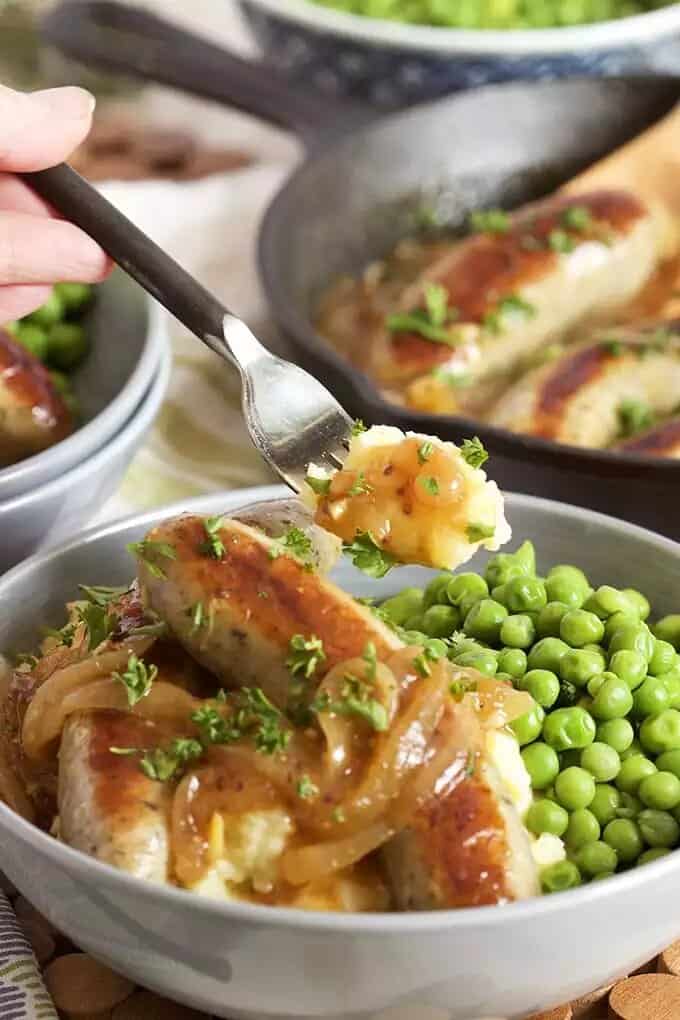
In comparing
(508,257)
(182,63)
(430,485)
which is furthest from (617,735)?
(182,63)

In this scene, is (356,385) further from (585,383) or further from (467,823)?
(467,823)

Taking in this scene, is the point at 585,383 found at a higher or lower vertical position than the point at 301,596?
lower

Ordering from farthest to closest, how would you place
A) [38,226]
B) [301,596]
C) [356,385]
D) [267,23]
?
[267,23]
[356,385]
[38,226]
[301,596]

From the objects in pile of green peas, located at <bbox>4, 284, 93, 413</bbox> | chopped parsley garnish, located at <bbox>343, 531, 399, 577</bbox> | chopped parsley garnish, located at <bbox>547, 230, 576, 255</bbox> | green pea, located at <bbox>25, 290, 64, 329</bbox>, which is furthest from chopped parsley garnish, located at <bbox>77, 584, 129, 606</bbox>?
chopped parsley garnish, located at <bbox>547, 230, 576, 255</bbox>

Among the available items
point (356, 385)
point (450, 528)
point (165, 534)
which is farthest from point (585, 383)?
point (165, 534)

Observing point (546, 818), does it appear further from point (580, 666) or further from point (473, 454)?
point (473, 454)

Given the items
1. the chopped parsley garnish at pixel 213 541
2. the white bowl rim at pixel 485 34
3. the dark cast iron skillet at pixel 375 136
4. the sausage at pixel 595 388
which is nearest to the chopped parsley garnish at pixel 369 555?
the chopped parsley garnish at pixel 213 541
